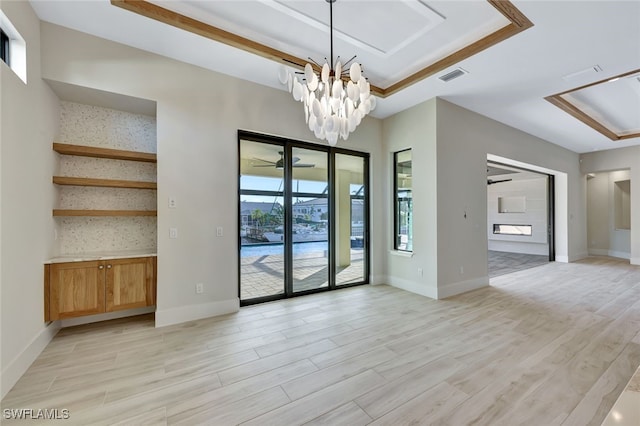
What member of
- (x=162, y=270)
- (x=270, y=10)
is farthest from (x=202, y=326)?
(x=270, y=10)

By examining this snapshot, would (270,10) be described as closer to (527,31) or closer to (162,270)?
(527,31)

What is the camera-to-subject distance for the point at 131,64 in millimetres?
3148

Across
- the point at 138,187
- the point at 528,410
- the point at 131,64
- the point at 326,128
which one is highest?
the point at 131,64

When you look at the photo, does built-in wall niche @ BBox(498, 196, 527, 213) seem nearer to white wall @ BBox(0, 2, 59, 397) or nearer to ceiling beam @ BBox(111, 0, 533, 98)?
ceiling beam @ BBox(111, 0, 533, 98)

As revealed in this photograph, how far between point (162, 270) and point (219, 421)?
2.06 metres

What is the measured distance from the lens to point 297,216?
4.42m

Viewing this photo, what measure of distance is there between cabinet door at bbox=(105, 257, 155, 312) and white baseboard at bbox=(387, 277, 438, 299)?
3.80 meters

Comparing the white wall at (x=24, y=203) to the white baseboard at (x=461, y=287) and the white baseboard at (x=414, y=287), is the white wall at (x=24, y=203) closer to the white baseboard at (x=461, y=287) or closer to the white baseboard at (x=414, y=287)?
the white baseboard at (x=414, y=287)

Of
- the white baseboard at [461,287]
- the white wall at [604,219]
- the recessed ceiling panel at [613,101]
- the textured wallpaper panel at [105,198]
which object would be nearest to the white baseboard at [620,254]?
the white wall at [604,219]

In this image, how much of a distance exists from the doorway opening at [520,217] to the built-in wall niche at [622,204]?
218 centimetres

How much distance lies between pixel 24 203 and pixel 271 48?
291 cm

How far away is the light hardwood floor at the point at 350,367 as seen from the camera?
1868 millimetres

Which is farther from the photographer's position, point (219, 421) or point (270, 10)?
point (270, 10)

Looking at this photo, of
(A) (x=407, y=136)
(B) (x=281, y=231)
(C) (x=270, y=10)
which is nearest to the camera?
(C) (x=270, y=10)
